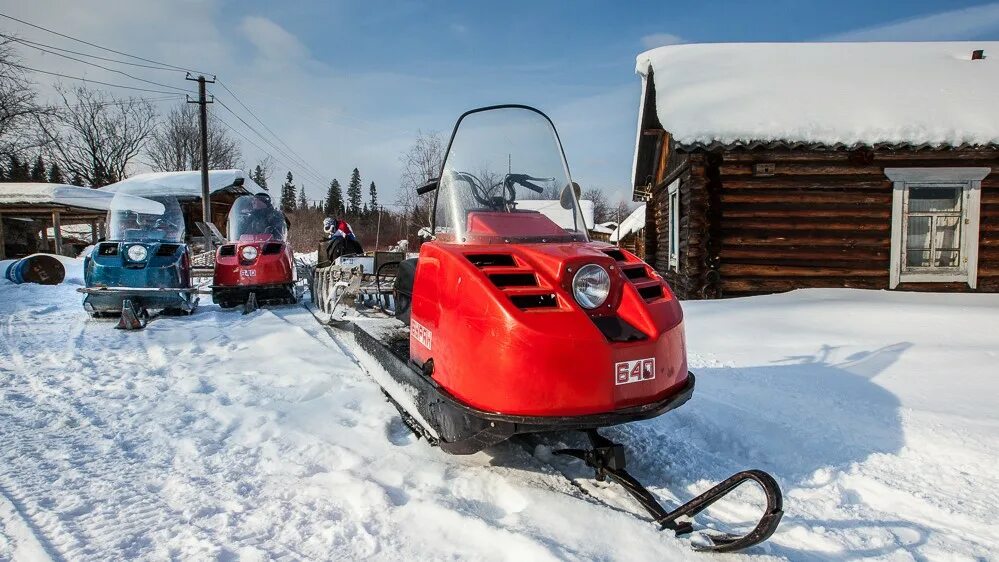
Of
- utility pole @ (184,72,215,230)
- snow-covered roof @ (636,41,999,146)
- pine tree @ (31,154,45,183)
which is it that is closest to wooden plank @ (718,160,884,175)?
snow-covered roof @ (636,41,999,146)

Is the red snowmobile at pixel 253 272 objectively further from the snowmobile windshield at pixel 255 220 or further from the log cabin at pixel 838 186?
the log cabin at pixel 838 186

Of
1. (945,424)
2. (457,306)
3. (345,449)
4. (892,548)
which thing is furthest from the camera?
(945,424)

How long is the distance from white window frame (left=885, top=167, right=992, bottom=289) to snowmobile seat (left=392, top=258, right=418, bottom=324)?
844cm

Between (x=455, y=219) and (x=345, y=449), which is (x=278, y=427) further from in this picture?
(x=455, y=219)

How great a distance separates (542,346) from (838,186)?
339 inches

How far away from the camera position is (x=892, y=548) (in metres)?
1.99

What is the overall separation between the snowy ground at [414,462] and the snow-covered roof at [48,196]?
16.8m

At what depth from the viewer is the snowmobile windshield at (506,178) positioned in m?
2.95

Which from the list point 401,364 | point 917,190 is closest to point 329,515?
point 401,364

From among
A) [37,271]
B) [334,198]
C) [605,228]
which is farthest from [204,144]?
[334,198]

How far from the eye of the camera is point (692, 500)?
2014mm

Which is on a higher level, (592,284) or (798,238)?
(798,238)

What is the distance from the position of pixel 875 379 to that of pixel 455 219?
3512mm

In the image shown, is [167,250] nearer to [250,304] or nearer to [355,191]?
[250,304]
